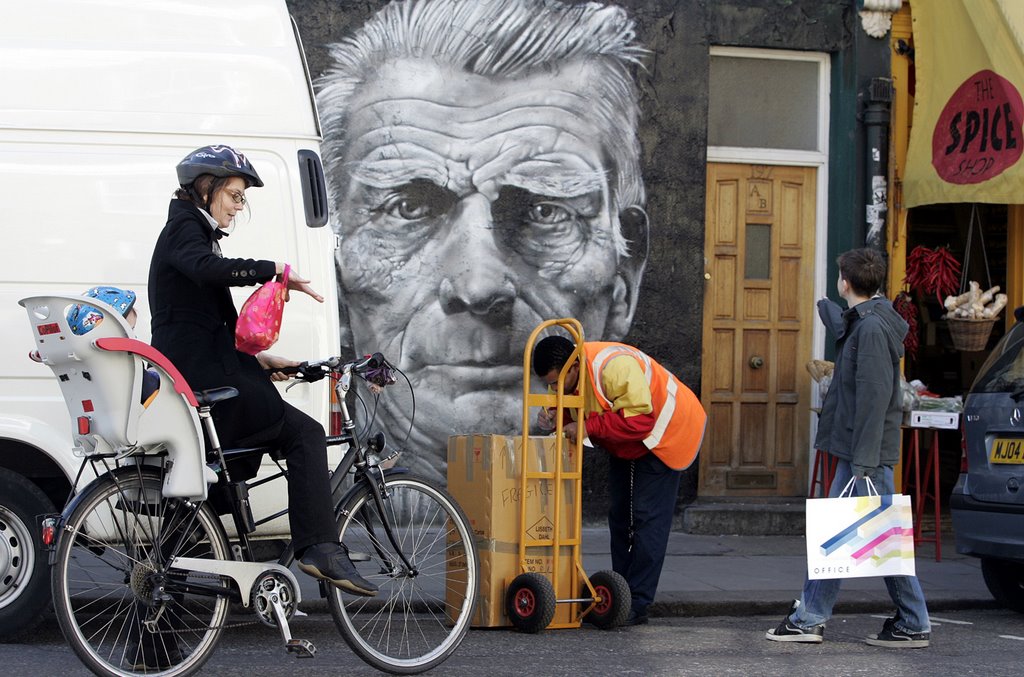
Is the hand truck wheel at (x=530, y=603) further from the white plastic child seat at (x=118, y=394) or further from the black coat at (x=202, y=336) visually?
the white plastic child seat at (x=118, y=394)

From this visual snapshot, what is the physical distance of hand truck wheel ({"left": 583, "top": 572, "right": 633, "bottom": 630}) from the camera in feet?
22.1

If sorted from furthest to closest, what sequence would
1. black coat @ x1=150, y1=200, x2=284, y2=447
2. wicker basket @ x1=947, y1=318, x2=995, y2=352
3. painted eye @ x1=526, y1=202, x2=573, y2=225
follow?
1. wicker basket @ x1=947, y1=318, x2=995, y2=352
2. painted eye @ x1=526, y1=202, x2=573, y2=225
3. black coat @ x1=150, y1=200, x2=284, y2=447

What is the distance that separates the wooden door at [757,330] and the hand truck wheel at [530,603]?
15.6 feet

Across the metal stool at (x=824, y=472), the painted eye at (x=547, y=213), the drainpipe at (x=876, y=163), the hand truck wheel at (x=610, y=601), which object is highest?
the drainpipe at (x=876, y=163)

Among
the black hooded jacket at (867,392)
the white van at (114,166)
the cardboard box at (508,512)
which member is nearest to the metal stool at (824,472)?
the black hooded jacket at (867,392)

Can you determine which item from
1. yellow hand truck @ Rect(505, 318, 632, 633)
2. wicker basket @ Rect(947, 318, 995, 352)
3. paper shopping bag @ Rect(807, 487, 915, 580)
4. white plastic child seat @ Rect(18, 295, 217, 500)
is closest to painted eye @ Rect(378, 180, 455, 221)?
yellow hand truck @ Rect(505, 318, 632, 633)

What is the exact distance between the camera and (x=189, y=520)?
5.00 m

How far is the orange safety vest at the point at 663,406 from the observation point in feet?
22.4

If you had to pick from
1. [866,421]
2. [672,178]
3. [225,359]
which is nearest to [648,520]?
[866,421]

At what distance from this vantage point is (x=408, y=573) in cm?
545

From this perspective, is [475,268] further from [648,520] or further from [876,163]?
[648,520]

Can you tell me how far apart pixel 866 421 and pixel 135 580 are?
133 inches

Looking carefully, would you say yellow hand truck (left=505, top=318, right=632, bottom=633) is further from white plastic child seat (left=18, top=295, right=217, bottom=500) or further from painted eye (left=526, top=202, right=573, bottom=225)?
painted eye (left=526, top=202, right=573, bottom=225)


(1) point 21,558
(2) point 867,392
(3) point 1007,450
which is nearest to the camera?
(1) point 21,558
